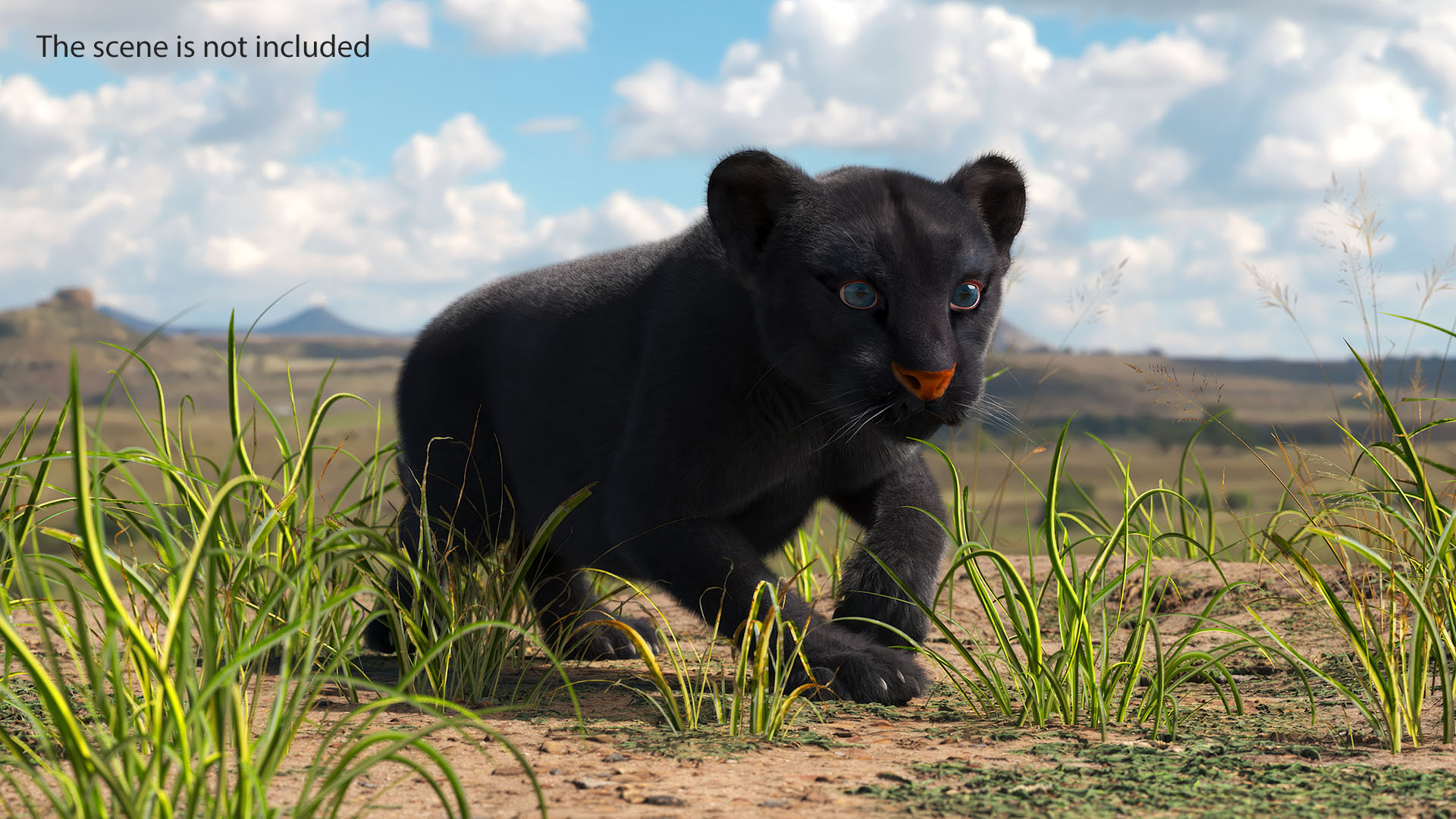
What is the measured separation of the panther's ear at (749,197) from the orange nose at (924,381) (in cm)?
59

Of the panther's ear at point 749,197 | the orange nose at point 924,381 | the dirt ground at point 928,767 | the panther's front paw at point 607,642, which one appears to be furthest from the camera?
the panther's front paw at point 607,642

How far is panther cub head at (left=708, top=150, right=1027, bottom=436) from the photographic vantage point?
2865 mm

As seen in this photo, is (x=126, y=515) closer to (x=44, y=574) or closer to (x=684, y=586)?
(x=44, y=574)

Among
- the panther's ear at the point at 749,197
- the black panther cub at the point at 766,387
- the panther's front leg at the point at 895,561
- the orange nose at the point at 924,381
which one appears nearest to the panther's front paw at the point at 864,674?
the black panther cub at the point at 766,387

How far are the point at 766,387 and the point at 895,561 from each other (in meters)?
0.65

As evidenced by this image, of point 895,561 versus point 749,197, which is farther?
point 895,561

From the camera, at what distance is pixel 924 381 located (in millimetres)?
2811

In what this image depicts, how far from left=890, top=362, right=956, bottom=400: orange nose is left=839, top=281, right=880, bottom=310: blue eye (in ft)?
0.59

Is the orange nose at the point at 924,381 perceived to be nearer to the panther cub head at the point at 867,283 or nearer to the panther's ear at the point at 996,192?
the panther cub head at the point at 867,283

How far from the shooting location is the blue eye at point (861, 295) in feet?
9.57

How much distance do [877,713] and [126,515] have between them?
197 cm

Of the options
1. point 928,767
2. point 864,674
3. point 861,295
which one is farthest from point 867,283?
point 928,767

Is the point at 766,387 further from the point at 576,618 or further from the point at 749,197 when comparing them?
the point at 576,618

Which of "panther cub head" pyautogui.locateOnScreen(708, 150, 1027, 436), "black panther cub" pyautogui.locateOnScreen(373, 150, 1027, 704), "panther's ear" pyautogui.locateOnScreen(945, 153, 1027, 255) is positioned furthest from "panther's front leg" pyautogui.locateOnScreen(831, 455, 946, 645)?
"panther's ear" pyautogui.locateOnScreen(945, 153, 1027, 255)
